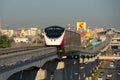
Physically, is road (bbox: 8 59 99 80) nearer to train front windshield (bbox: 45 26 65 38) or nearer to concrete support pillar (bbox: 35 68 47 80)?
concrete support pillar (bbox: 35 68 47 80)

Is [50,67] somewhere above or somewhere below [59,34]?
below

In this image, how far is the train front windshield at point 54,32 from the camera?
162 feet

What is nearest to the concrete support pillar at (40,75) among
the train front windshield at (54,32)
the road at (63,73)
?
the road at (63,73)

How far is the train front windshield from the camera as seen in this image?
162ft

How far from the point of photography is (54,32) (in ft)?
163

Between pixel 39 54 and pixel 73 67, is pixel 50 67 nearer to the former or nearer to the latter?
pixel 39 54

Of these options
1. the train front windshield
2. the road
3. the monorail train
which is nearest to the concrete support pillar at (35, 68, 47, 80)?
the road

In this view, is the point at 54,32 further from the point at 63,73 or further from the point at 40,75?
the point at 63,73

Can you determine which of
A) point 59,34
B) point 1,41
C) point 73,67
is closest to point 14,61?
point 59,34

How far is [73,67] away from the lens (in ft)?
253

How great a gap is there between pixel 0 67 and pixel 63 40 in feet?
79.7

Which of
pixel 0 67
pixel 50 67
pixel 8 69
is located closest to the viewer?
pixel 0 67

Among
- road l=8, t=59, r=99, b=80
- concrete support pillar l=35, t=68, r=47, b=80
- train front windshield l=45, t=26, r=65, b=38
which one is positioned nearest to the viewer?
road l=8, t=59, r=99, b=80

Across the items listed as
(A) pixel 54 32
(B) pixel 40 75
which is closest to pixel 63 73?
(A) pixel 54 32
